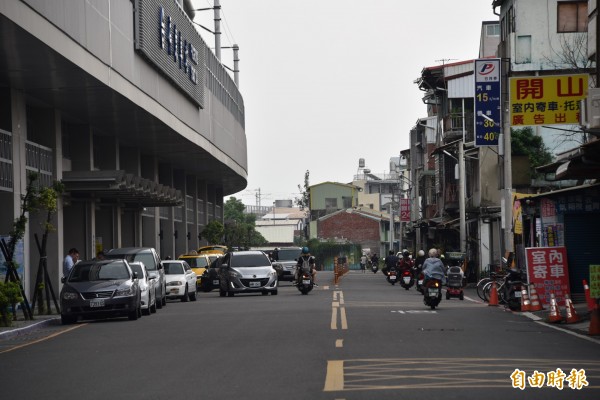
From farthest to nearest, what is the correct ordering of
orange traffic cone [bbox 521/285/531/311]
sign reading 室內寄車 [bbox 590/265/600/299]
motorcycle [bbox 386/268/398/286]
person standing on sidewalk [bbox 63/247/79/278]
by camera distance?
motorcycle [bbox 386/268/398/286]
person standing on sidewalk [bbox 63/247/79/278]
orange traffic cone [bbox 521/285/531/311]
sign reading 室內寄車 [bbox 590/265/600/299]

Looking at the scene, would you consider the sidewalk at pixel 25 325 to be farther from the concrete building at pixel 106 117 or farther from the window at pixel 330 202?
the window at pixel 330 202

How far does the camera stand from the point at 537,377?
12781mm

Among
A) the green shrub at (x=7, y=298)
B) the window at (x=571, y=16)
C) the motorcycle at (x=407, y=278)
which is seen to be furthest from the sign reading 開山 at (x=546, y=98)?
the window at (x=571, y=16)

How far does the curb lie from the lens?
893 inches

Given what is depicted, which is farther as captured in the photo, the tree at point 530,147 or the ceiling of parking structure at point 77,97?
the tree at point 530,147

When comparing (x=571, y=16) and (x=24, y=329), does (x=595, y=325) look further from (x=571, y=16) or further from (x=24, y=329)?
(x=571, y=16)

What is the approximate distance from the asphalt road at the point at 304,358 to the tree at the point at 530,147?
25.0 metres

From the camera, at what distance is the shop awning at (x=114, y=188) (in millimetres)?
37375

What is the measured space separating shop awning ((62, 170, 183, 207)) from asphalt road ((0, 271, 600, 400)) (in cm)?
1185

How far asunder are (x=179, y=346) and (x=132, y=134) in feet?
96.4

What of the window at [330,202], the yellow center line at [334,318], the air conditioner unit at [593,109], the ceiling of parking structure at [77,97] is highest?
the ceiling of parking structure at [77,97]


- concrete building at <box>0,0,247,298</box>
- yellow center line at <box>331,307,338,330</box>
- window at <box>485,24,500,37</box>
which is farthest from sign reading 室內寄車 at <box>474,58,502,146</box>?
window at <box>485,24,500,37</box>

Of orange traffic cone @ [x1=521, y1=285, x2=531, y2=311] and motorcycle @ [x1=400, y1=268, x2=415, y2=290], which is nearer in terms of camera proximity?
orange traffic cone @ [x1=521, y1=285, x2=531, y2=311]

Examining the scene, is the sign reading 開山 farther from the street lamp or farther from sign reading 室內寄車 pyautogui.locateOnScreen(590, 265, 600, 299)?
the street lamp
